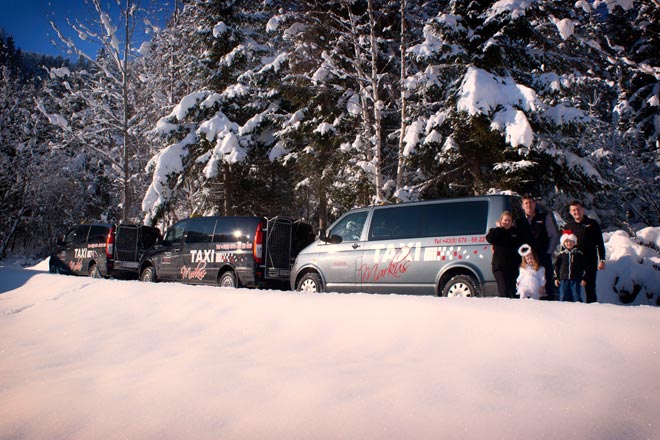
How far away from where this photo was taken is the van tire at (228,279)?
9.62 metres

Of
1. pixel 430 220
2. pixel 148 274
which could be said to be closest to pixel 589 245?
pixel 430 220

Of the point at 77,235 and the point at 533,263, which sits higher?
the point at 77,235

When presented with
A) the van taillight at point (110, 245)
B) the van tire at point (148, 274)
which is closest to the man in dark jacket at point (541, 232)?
the van tire at point (148, 274)

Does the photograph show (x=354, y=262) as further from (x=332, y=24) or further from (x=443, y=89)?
(x=332, y=24)

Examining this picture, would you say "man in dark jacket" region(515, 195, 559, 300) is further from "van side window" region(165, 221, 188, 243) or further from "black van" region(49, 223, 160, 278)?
"black van" region(49, 223, 160, 278)

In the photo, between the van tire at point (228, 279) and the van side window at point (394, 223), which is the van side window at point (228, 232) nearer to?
the van tire at point (228, 279)

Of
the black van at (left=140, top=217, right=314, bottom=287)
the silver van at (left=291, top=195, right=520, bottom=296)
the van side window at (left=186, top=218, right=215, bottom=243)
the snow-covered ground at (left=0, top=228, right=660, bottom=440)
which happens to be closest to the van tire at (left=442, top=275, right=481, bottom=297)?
the silver van at (left=291, top=195, right=520, bottom=296)

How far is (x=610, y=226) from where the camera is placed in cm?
1767

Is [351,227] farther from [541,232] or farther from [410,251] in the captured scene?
[541,232]

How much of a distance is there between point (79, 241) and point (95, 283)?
904 cm

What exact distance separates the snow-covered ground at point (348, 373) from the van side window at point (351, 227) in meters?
3.61

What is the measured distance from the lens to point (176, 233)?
36.7 feet

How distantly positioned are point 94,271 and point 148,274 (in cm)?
330

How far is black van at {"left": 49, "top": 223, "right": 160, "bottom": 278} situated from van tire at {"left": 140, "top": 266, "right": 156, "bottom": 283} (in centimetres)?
145
